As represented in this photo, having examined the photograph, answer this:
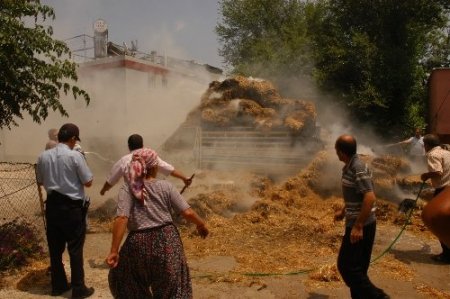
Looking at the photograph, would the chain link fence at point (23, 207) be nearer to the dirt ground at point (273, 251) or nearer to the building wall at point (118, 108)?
the dirt ground at point (273, 251)

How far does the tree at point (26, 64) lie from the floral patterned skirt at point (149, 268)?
3.57 metres

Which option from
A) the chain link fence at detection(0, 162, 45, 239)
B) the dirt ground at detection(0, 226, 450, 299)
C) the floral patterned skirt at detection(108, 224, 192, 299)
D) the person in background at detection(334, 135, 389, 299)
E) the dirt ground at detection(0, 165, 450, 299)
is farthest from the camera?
the chain link fence at detection(0, 162, 45, 239)

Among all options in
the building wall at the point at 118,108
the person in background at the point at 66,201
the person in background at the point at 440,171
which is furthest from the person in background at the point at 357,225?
the building wall at the point at 118,108

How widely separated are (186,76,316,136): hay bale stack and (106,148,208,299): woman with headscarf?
6.90 metres

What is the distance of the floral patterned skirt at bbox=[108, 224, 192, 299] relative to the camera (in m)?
3.20

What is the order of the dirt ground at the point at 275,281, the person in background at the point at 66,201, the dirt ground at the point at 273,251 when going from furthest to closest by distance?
the dirt ground at the point at 273,251 → the dirt ground at the point at 275,281 → the person in background at the point at 66,201

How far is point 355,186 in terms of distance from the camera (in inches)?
154

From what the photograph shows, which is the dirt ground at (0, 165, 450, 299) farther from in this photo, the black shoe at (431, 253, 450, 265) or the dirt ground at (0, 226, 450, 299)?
the black shoe at (431, 253, 450, 265)

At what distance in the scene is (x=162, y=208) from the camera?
3.34 metres

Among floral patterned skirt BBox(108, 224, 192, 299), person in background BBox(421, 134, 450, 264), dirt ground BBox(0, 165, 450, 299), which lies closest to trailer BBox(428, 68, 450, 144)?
dirt ground BBox(0, 165, 450, 299)

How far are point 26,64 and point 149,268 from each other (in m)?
4.04

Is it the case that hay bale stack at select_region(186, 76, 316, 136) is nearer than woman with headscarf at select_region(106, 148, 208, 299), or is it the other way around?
woman with headscarf at select_region(106, 148, 208, 299)

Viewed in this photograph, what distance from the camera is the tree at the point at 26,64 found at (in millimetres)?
5605

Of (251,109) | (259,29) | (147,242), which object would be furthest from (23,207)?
(259,29)
